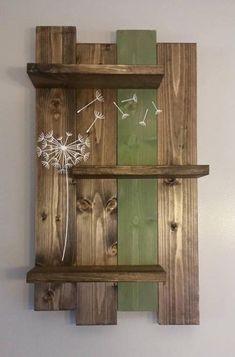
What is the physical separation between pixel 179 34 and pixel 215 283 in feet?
3.06

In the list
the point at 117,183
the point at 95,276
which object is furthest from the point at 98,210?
the point at 95,276

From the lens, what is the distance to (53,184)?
123 centimetres

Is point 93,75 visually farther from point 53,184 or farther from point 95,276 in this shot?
point 95,276

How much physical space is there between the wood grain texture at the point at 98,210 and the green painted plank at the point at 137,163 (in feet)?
0.10

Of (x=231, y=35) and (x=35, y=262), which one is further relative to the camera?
(x=231, y=35)

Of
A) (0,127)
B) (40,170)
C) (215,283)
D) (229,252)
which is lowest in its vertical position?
(215,283)

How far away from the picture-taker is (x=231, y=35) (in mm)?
1323

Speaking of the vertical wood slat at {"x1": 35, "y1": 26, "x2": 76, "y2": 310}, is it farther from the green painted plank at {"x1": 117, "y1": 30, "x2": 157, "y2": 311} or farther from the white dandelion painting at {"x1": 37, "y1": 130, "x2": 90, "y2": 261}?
the green painted plank at {"x1": 117, "y1": 30, "x2": 157, "y2": 311}

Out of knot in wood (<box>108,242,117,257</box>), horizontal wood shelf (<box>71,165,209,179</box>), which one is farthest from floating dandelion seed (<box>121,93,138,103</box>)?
knot in wood (<box>108,242,117,257</box>)

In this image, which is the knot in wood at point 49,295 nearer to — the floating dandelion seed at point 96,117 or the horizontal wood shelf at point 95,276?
the horizontal wood shelf at point 95,276

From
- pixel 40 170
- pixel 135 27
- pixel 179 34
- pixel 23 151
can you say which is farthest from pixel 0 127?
pixel 179 34

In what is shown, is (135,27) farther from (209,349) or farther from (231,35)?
(209,349)

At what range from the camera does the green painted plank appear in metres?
1.23

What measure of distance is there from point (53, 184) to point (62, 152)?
12 centimetres
